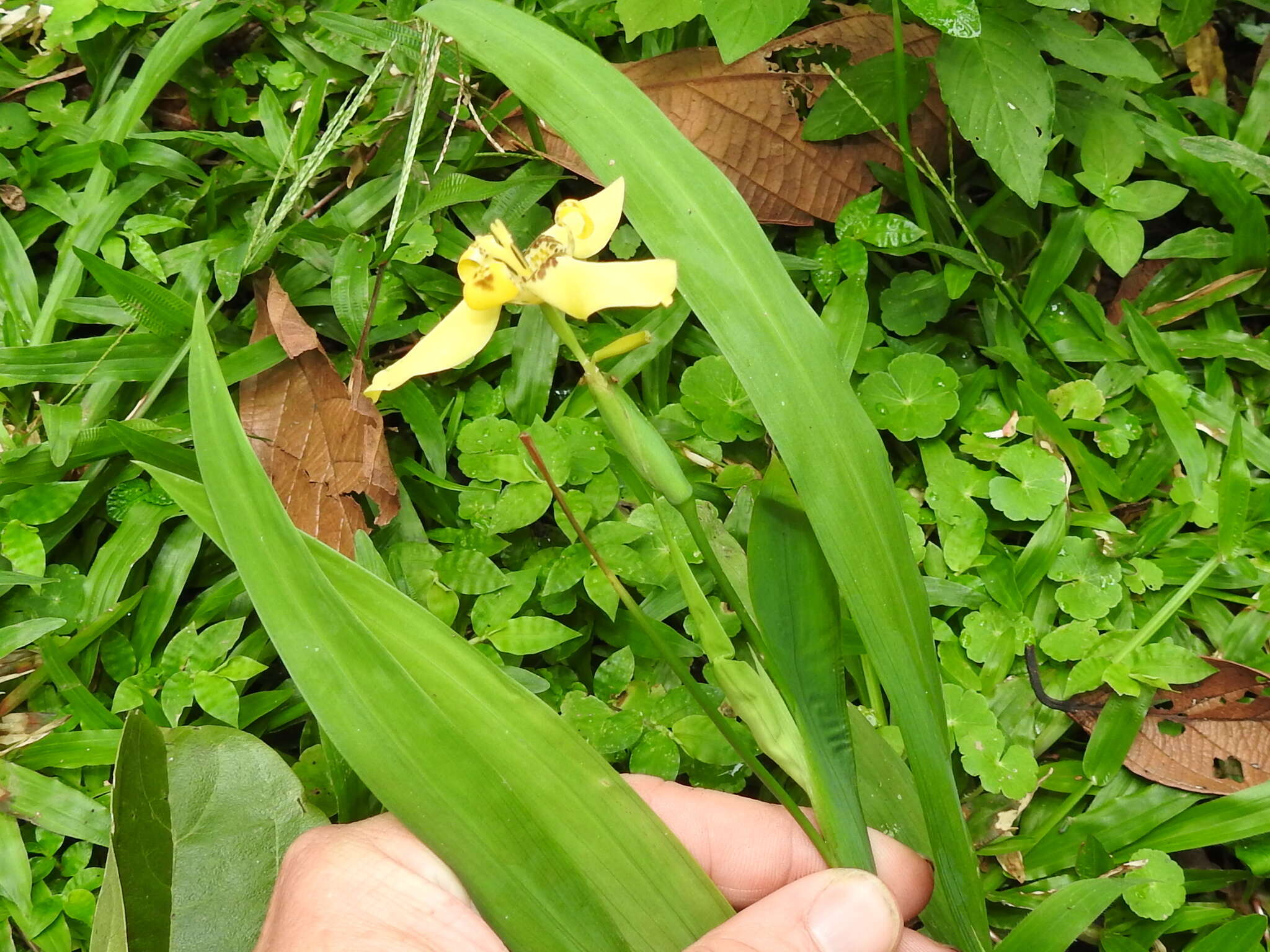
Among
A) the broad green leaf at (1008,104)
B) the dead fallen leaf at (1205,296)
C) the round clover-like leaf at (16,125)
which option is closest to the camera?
the broad green leaf at (1008,104)

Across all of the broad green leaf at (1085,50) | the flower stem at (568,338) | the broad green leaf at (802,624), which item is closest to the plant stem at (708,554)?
the broad green leaf at (802,624)

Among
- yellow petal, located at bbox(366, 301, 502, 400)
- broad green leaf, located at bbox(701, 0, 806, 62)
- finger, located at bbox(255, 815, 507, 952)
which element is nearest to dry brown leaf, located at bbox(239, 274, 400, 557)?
finger, located at bbox(255, 815, 507, 952)

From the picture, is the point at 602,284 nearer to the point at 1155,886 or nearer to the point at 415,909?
the point at 415,909

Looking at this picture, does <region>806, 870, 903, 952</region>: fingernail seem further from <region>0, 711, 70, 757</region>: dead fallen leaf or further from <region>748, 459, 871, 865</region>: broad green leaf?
<region>0, 711, 70, 757</region>: dead fallen leaf

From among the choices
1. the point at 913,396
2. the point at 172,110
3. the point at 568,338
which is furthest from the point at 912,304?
the point at 172,110

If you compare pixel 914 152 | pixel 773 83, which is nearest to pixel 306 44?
pixel 773 83

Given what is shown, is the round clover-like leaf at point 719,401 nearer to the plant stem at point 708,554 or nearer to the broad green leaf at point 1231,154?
the plant stem at point 708,554
